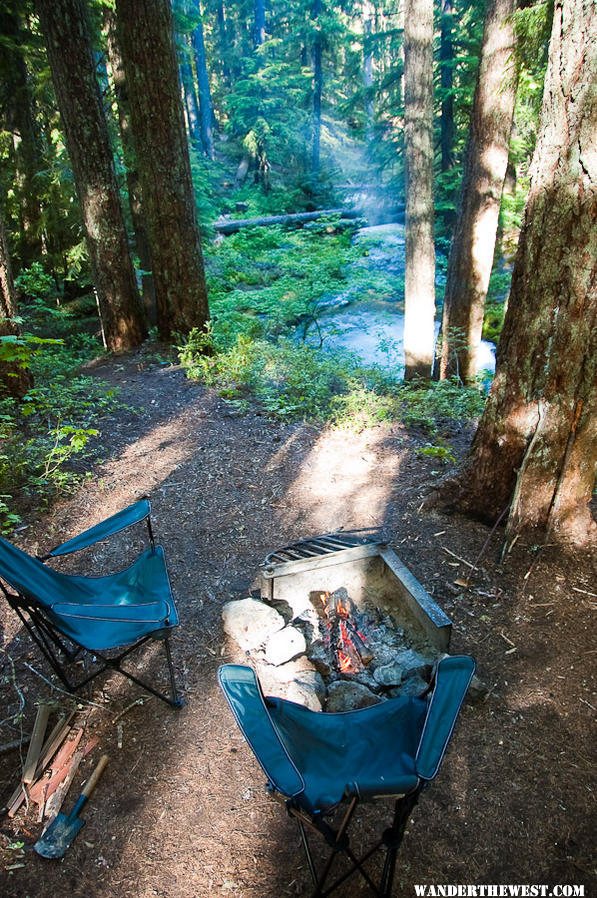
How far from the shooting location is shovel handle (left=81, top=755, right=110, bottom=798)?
2.11 meters

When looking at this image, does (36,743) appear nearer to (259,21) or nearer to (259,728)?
(259,728)

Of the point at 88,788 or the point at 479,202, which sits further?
the point at 479,202

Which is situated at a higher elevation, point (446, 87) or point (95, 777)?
point (446, 87)

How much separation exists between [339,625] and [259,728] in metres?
1.24

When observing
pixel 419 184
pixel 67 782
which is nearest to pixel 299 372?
pixel 419 184

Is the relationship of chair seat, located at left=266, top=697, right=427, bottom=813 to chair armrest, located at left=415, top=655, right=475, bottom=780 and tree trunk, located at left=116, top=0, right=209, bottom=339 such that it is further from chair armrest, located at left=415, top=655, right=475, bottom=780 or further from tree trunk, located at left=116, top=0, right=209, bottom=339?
tree trunk, located at left=116, top=0, right=209, bottom=339

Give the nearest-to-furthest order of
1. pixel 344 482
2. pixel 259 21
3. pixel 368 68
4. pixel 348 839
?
pixel 348 839 < pixel 344 482 < pixel 259 21 < pixel 368 68

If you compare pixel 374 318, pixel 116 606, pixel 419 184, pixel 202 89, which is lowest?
pixel 374 318

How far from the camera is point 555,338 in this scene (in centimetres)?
282

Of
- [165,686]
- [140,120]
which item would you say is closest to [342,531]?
[165,686]

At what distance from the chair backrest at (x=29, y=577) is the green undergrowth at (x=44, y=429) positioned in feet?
4.10

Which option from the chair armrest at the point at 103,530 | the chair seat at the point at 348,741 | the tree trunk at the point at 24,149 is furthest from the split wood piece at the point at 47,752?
the tree trunk at the point at 24,149

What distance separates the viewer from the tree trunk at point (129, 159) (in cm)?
842

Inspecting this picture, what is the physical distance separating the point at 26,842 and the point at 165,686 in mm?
813
